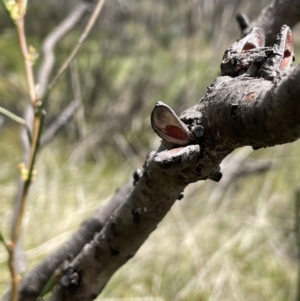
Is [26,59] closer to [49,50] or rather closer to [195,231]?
[49,50]

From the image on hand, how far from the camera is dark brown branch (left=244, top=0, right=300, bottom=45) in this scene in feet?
1.50

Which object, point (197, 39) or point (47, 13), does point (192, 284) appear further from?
point (47, 13)

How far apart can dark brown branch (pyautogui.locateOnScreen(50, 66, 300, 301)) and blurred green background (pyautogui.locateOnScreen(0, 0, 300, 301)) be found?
68 centimetres

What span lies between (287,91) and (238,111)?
0.11 feet

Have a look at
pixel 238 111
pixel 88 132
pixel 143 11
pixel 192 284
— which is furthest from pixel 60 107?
pixel 238 111

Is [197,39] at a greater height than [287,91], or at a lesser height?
greater

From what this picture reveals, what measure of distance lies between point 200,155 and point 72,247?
27cm

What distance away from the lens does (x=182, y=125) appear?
0.24 metres

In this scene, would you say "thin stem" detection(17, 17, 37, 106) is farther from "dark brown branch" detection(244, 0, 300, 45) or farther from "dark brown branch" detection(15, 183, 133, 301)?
"dark brown branch" detection(244, 0, 300, 45)

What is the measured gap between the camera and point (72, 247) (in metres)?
0.47

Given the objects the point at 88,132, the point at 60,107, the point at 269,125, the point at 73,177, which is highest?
the point at 60,107

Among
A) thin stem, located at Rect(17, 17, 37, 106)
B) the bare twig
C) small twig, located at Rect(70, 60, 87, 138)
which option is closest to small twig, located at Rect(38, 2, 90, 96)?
the bare twig

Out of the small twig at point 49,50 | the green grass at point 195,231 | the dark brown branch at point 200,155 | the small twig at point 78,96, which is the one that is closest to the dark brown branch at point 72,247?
the dark brown branch at point 200,155

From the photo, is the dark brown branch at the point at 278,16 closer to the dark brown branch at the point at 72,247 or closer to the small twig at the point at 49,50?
the dark brown branch at the point at 72,247
